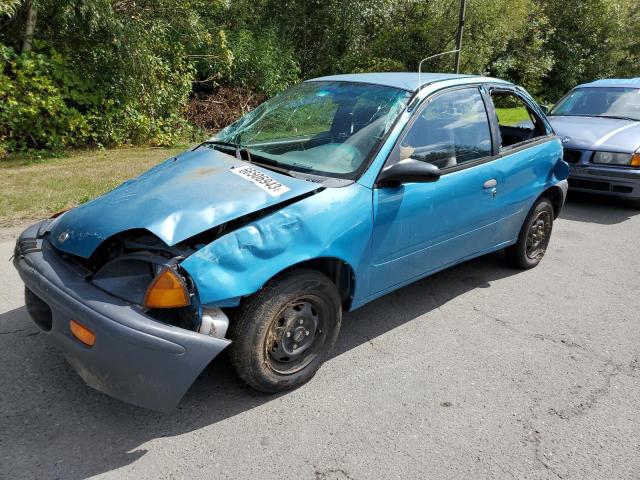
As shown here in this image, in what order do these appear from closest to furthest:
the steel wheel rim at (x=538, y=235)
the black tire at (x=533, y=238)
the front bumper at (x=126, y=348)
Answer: the front bumper at (x=126, y=348) < the black tire at (x=533, y=238) < the steel wheel rim at (x=538, y=235)

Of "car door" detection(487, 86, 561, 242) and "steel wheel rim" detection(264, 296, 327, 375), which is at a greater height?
"car door" detection(487, 86, 561, 242)

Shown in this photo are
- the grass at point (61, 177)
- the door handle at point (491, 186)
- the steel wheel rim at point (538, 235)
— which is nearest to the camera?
the door handle at point (491, 186)

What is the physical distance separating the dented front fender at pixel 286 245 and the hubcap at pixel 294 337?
0.99 feet

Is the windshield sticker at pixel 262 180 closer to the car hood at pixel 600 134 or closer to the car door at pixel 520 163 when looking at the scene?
the car door at pixel 520 163

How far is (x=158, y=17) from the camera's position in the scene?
9.59 m

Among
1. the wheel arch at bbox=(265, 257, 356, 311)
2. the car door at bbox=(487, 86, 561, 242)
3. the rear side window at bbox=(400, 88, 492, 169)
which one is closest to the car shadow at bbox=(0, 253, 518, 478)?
the wheel arch at bbox=(265, 257, 356, 311)

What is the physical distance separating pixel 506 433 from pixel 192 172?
233cm

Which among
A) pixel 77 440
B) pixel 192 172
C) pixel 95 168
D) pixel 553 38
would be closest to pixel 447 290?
pixel 192 172

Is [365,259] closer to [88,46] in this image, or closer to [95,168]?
[95,168]

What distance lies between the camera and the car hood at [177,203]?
110 inches

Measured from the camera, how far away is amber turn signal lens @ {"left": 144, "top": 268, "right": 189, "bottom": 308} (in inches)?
101

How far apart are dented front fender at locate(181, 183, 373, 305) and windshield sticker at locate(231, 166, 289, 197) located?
135mm

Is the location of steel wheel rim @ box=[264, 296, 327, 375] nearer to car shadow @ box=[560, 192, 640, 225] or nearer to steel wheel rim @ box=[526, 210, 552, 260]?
steel wheel rim @ box=[526, 210, 552, 260]

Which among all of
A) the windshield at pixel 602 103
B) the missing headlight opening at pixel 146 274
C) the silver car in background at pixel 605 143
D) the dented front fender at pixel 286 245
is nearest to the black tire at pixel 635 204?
the silver car in background at pixel 605 143
